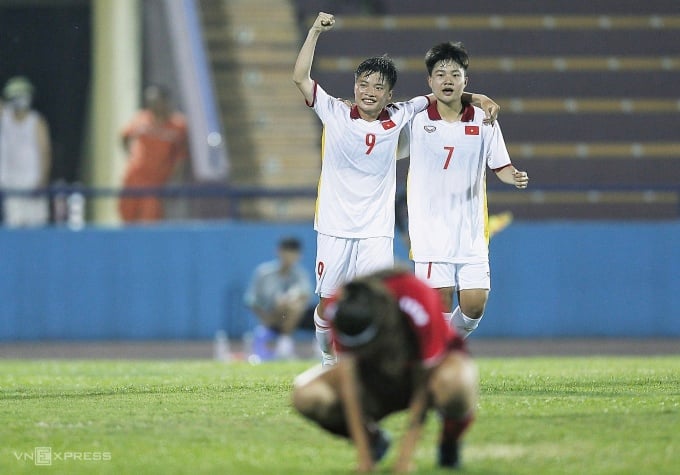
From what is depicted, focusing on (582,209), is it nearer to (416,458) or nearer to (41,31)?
(41,31)

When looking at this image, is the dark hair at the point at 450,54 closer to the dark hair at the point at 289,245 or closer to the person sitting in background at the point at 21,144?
the dark hair at the point at 289,245

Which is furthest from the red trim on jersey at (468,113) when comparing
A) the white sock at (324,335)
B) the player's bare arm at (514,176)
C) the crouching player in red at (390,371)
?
the crouching player in red at (390,371)

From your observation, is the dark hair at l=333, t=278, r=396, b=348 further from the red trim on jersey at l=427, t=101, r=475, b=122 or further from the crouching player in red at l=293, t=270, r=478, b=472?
the red trim on jersey at l=427, t=101, r=475, b=122

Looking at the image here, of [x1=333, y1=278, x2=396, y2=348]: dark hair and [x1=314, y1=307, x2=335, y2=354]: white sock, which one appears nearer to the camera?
[x1=333, y1=278, x2=396, y2=348]: dark hair

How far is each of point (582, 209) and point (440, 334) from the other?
15.7m

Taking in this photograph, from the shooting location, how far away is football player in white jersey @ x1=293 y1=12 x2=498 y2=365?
392 inches

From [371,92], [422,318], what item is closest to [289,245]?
[371,92]

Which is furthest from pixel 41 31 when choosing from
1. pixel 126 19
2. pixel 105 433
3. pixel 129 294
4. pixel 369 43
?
pixel 105 433

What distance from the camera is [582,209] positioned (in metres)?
21.8

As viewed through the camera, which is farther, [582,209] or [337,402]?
[582,209]

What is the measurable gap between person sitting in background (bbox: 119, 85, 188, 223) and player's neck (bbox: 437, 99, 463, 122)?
10869 mm

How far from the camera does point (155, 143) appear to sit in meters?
20.7
